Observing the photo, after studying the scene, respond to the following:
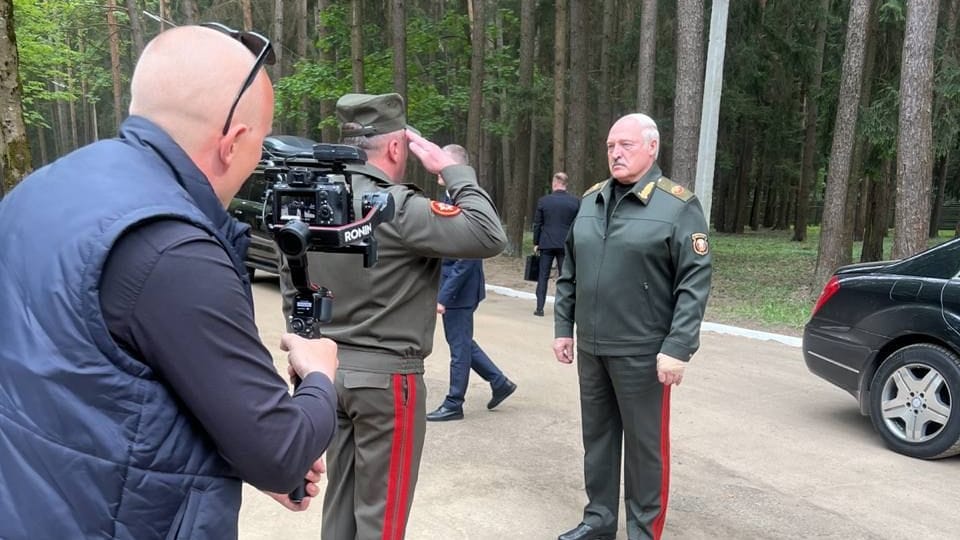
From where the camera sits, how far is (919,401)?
524 cm

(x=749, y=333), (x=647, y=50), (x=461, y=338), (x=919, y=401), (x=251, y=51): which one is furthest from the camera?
(x=647, y=50)

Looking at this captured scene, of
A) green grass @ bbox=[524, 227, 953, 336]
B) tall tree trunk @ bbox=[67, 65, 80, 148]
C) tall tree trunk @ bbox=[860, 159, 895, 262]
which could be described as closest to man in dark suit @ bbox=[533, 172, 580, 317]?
green grass @ bbox=[524, 227, 953, 336]

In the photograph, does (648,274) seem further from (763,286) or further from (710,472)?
(763,286)

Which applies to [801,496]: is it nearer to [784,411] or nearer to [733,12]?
[784,411]

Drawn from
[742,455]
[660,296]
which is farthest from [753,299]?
[660,296]

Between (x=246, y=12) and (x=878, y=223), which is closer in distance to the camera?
(x=878, y=223)

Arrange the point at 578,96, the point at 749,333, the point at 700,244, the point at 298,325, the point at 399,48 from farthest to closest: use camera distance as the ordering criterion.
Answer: the point at 578,96 → the point at 399,48 → the point at 749,333 → the point at 700,244 → the point at 298,325

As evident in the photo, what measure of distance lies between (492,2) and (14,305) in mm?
24283

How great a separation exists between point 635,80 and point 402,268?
20573 mm

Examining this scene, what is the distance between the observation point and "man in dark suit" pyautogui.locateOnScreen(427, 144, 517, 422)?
20.0ft

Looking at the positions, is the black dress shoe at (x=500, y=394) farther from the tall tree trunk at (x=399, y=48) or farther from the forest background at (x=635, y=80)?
the tall tree trunk at (x=399, y=48)

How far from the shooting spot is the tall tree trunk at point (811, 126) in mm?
20922

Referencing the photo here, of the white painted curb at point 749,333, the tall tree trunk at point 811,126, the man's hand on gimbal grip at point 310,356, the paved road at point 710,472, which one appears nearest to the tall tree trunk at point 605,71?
the tall tree trunk at point 811,126

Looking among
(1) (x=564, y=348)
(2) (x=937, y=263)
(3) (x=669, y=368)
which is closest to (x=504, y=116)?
(2) (x=937, y=263)
